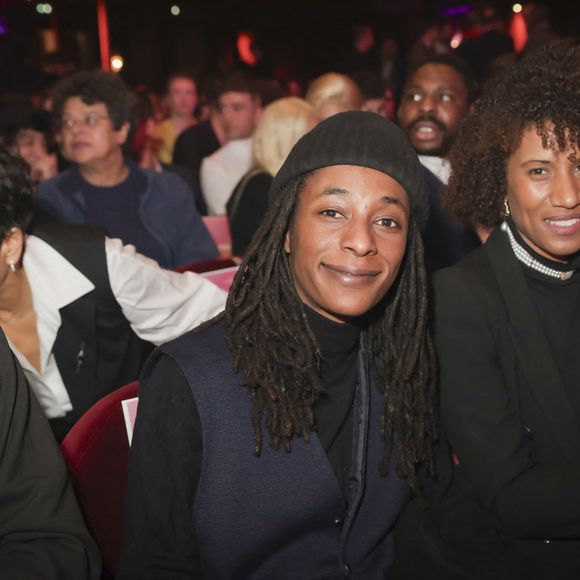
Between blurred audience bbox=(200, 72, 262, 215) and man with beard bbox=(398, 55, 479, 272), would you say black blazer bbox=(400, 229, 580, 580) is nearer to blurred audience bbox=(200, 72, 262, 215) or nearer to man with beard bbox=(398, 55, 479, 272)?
man with beard bbox=(398, 55, 479, 272)

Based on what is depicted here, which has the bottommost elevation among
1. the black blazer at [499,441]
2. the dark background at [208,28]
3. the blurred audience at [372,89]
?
the black blazer at [499,441]

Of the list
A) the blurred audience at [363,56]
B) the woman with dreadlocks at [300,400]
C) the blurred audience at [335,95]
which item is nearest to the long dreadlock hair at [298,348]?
the woman with dreadlocks at [300,400]

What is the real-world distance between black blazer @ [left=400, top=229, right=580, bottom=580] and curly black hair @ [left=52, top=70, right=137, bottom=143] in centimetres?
302

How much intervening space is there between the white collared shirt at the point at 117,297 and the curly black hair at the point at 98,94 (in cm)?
226

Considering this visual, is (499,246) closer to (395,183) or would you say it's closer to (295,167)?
(395,183)

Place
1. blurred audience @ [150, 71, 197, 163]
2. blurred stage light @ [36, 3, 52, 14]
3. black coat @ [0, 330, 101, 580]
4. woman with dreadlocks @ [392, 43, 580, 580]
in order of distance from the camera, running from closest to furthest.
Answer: black coat @ [0, 330, 101, 580] < woman with dreadlocks @ [392, 43, 580, 580] < blurred audience @ [150, 71, 197, 163] < blurred stage light @ [36, 3, 52, 14]

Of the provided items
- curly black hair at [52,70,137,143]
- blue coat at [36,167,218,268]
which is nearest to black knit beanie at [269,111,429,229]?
blue coat at [36,167,218,268]

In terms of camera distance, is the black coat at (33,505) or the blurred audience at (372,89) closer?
the black coat at (33,505)

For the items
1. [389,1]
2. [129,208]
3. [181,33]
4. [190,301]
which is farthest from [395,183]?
[181,33]

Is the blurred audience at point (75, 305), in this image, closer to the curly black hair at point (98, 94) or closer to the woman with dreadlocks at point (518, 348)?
the woman with dreadlocks at point (518, 348)

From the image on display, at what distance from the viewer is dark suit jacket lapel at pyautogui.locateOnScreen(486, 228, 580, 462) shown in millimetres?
2027

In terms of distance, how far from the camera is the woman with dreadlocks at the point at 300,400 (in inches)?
66.0

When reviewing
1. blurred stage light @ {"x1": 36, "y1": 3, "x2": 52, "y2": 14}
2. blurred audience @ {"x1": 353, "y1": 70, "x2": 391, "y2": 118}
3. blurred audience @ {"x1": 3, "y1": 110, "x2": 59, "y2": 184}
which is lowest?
blurred audience @ {"x1": 3, "y1": 110, "x2": 59, "y2": 184}

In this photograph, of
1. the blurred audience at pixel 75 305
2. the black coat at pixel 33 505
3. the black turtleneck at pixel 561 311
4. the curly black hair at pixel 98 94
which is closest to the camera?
the black coat at pixel 33 505
